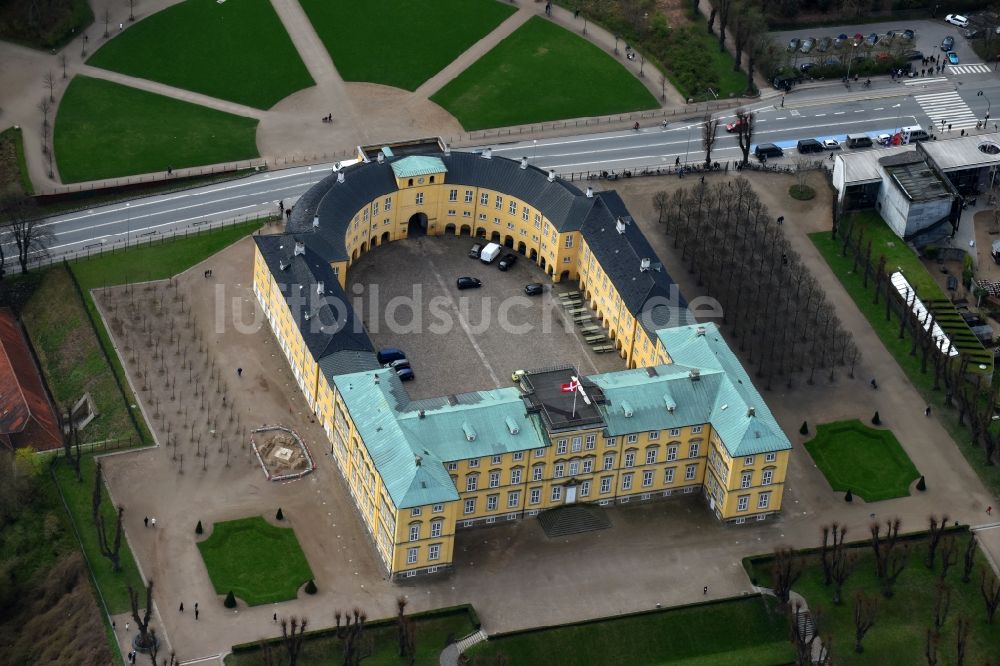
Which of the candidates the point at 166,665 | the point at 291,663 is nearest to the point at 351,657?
the point at 291,663

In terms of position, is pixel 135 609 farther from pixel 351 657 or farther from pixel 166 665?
pixel 351 657

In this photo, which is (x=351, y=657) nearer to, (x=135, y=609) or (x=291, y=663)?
(x=291, y=663)

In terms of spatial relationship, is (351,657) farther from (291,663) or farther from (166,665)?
(166,665)

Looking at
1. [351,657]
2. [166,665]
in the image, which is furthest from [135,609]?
[351,657]
